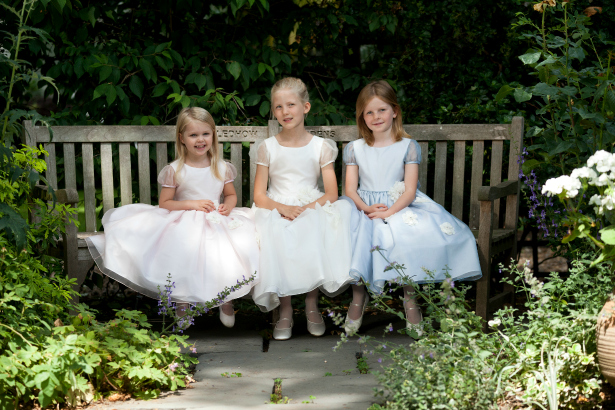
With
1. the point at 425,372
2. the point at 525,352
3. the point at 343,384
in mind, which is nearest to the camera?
the point at 425,372

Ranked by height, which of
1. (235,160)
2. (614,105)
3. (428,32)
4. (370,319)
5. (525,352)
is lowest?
(370,319)

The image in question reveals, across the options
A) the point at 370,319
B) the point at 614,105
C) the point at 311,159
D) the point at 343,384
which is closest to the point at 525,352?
the point at 343,384

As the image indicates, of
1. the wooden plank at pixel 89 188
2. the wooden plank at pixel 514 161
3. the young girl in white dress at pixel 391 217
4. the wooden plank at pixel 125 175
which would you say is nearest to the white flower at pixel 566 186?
the young girl in white dress at pixel 391 217

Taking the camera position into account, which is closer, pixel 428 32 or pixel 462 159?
pixel 462 159

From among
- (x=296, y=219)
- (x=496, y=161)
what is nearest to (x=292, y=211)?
(x=296, y=219)

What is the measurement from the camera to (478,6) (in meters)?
4.73

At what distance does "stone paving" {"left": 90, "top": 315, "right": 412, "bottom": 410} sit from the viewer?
2613 mm

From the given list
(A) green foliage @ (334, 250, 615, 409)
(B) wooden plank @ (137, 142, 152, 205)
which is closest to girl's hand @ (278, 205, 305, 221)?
(B) wooden plank @ (137, 142, 152, 205)

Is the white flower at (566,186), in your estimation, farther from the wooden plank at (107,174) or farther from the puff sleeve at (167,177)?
the wooden plank at (107,174)

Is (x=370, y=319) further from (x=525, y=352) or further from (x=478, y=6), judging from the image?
(x=478, y=6)

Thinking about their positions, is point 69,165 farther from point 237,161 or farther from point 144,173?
point 237,161

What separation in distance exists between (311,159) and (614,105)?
1.70 metres

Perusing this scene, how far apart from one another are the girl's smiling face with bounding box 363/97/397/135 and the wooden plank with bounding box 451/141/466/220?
0.50m

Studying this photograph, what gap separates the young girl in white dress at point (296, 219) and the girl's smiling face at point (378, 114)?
278mm
